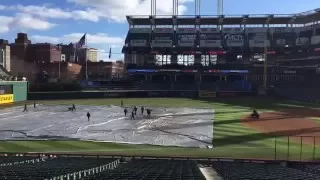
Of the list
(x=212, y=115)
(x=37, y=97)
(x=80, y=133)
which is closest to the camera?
(x=80, y=133)

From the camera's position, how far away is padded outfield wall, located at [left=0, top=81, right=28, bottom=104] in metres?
72.7

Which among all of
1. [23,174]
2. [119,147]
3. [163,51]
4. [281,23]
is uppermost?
[281,23]

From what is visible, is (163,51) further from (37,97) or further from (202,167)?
(202,167)

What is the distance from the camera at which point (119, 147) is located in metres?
33.1

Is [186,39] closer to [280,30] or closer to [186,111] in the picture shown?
[280,30]

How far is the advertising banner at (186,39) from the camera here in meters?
110

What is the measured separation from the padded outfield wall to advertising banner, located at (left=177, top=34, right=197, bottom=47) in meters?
43.1

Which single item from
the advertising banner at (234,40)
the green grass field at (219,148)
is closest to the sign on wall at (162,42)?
the advertising banner at (234,40)

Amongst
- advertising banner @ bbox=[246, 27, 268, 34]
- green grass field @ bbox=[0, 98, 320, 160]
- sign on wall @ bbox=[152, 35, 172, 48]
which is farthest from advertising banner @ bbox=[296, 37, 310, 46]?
green grass field @ bbox=[0, 98, 320, 160]

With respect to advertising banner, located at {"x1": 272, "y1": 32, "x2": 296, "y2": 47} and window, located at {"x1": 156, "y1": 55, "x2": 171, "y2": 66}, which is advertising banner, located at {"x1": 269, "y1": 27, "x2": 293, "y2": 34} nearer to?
advertising banner, located at {"x1": 272, "y1": 32, "x2": 296, "y2": 47}

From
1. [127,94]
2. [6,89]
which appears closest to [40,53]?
[127,94]

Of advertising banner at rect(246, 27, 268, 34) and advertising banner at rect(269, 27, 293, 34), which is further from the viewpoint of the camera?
advertising banner at rect(246, 27, 268, 34)

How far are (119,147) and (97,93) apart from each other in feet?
180

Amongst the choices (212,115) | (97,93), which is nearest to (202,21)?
(97,93)
